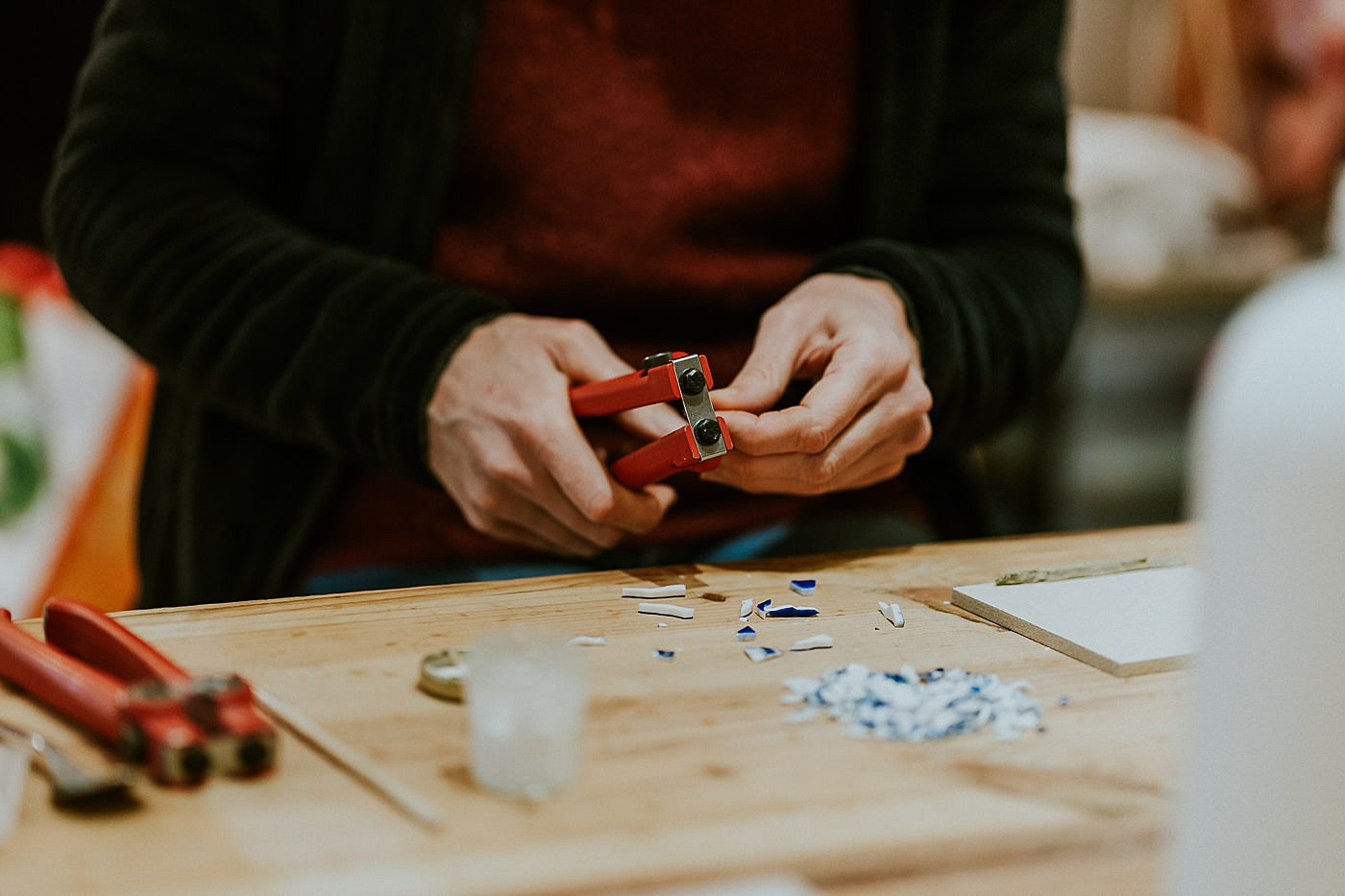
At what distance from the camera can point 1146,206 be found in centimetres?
227

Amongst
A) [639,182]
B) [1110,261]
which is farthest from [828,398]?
[1110,261]

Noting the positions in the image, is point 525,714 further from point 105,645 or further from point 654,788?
point 105,645

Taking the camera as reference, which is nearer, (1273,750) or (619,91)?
(1273,750)

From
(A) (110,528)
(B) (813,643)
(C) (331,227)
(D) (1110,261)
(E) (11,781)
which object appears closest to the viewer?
(E) (11,781)

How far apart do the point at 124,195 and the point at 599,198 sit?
327mm

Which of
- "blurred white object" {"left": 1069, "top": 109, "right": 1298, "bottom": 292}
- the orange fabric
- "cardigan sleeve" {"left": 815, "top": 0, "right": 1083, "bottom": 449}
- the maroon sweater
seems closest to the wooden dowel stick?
the maroon sweater

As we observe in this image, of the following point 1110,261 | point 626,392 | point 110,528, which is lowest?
point 110,528

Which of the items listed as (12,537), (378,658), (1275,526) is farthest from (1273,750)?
(12,537)

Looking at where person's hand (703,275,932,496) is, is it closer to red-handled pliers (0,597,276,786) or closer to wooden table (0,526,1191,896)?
wooden table (0,526,1191,896)

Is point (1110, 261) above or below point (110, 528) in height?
above

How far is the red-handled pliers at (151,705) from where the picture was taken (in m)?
0.44

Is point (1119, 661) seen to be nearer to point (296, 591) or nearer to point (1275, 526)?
point (1275, 526)

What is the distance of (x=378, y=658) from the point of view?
22.3 inches

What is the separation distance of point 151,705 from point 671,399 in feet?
0.97
